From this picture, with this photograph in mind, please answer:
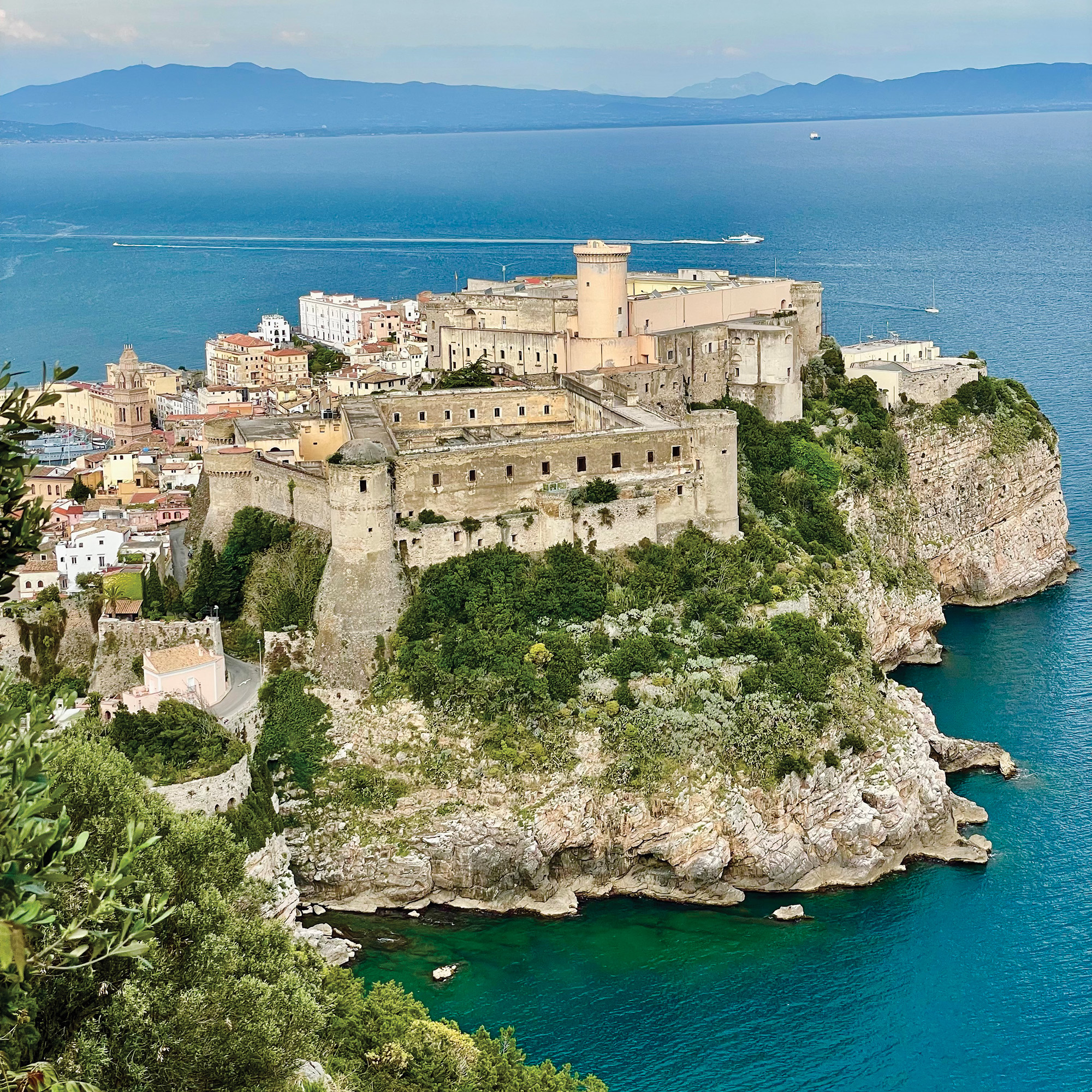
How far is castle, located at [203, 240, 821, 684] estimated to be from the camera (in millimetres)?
30797

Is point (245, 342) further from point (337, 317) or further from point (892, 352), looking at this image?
point (892, 352)

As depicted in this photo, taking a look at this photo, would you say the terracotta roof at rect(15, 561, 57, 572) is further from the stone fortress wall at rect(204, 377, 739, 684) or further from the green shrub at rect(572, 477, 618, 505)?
the green shrub at rect(572, 477, 618, 505)

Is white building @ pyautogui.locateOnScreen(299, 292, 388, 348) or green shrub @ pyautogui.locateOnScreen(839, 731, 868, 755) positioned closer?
green shrub @ pyautogui.locateOnScreen(839, 731, 868, 755)

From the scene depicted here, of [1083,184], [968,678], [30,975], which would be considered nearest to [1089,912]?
[968,678]

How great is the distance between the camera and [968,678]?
38531mm

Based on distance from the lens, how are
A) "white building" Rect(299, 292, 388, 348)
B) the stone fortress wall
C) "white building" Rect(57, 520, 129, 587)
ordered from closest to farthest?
1. the stone fortress wall
2. "white building" Rect(57, 520, 129, 587)
3. "white building" Rect(299, 292, 388, 348)

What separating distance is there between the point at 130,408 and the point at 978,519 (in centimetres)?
2512

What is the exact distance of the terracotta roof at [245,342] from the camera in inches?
2394

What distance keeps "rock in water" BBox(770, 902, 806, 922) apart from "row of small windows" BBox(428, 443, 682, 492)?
31.7 ft

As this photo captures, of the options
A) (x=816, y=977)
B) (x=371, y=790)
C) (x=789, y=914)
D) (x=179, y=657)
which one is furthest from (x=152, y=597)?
(x=816, y=977)

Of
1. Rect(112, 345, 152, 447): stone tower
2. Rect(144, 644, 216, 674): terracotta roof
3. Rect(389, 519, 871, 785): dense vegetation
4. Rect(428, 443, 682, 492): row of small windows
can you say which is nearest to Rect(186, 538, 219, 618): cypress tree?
Rect(144, 644, 216, 674): terracotta roof

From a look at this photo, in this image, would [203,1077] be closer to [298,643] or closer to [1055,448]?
[298,643]

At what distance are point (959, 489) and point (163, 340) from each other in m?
54.1

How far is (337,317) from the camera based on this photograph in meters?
67.6
